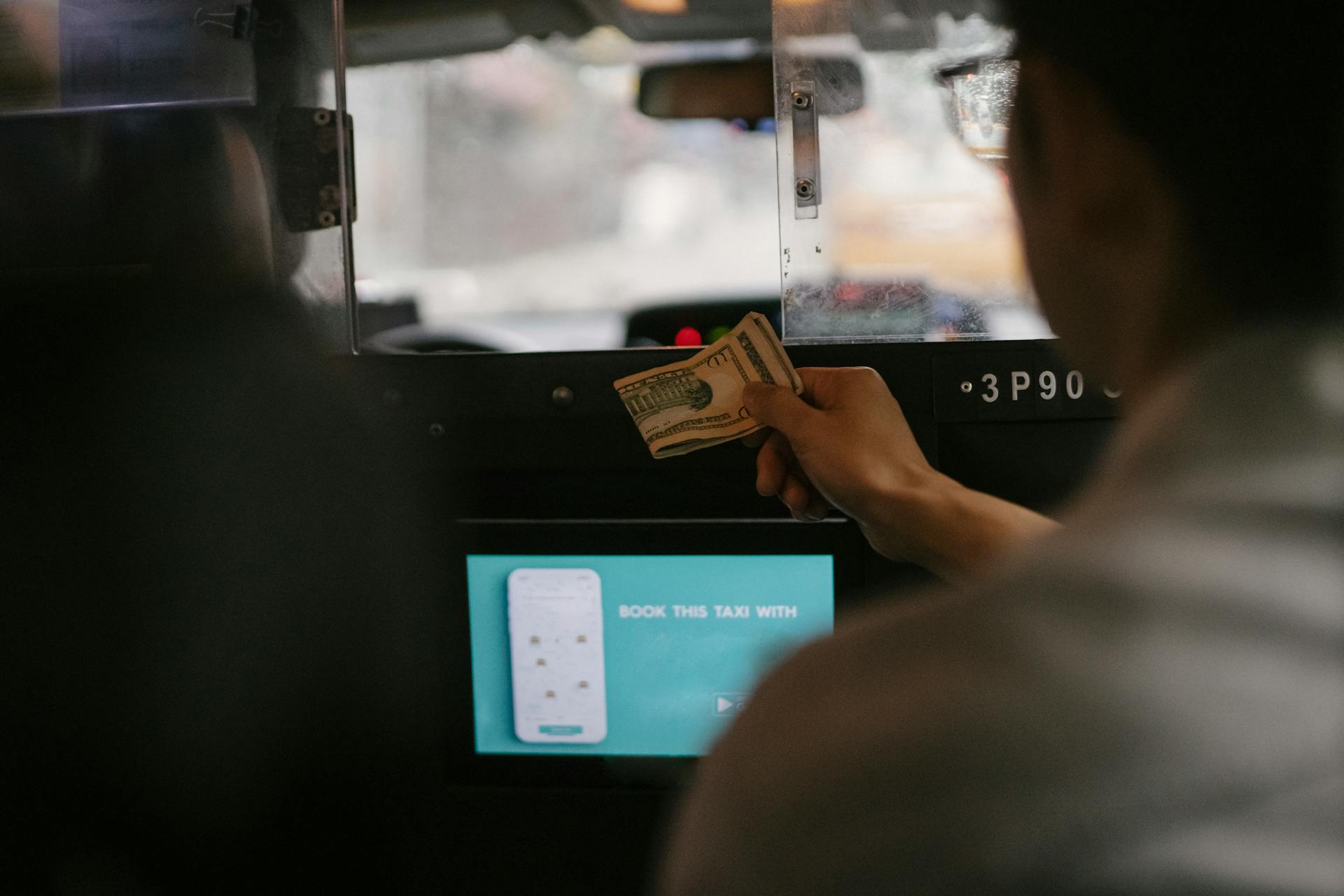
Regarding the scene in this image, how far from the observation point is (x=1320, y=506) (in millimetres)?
400

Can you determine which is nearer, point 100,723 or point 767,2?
point 100,723

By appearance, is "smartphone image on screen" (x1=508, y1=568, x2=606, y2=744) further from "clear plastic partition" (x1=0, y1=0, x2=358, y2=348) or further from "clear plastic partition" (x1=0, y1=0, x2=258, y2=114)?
"clear plastic partition" (x1=0, y1=0, x2=258, y2=114)

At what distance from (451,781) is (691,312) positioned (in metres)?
1.86

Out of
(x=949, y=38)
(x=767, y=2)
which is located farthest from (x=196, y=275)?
(x=767, y=2)

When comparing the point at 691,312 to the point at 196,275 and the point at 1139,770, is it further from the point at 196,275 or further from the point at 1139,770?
the point at 1139,770

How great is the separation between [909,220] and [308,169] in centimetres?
71

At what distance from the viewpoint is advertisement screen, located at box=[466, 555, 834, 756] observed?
139cm

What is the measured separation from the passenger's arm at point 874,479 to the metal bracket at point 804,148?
9.8 inches

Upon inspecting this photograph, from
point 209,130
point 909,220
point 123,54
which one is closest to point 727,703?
point 909,220

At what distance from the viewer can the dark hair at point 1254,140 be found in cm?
44

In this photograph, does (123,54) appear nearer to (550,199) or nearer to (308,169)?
(308,169)

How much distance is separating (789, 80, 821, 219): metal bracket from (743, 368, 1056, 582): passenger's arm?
0.82ft

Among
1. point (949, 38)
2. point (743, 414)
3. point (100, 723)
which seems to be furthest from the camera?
point (100, 723)

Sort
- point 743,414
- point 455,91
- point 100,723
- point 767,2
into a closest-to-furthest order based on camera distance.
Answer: point 743,414
point 100,723
point 767,2
point 455,91
